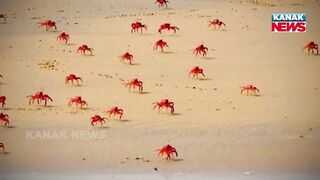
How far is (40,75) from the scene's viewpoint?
132 inches

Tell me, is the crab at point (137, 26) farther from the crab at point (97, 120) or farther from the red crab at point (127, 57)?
the crab at point (97, 120)

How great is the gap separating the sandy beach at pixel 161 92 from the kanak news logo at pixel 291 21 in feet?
0.13

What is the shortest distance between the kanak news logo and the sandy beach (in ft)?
0.13

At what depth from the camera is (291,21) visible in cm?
337

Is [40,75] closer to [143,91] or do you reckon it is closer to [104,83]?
[104,83]

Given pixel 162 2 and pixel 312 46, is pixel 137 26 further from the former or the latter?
pixel 312 46

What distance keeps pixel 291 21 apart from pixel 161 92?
0.95 metres

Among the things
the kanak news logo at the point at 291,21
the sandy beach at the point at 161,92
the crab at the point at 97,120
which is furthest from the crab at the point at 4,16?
the kanak news logo at the point at 291,21

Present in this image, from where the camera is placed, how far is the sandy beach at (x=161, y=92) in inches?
119

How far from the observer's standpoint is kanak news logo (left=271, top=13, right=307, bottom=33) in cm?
334

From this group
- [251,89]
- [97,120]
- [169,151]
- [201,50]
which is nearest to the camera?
[169,151]

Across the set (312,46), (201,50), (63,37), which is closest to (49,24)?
(63,37)

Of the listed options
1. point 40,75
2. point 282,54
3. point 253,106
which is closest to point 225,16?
point 282,54

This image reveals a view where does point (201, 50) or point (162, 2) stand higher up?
point (162, 2)
